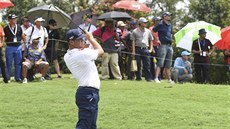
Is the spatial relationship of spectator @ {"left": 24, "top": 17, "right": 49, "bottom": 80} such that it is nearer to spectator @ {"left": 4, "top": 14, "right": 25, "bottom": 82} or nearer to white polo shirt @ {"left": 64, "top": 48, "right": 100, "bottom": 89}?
spectator @ {"left": 4, "top": 14, "right": 25, "bottom": 82}

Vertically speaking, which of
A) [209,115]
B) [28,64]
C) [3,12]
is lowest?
[209,115]

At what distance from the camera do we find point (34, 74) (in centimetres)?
1527

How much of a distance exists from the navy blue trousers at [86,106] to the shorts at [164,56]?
27.0 ft

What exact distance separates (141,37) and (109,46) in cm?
99

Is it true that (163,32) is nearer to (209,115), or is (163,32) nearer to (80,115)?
(209,115)

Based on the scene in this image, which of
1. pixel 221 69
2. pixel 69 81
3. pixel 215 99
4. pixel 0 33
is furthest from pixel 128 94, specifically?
pixel 221 69

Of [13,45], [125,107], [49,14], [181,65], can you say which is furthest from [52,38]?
[125,107]

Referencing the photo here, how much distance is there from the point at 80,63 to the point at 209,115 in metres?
3.63

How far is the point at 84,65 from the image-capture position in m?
7.37

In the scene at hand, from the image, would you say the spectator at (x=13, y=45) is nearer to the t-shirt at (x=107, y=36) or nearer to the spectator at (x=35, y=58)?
the spectator at (x=35, y=58)

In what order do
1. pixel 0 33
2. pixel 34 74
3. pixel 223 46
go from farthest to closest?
pixel 223 46 < pixel 34 74 < pixel 0 33

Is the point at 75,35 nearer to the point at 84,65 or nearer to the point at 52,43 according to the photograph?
the point at 84,65

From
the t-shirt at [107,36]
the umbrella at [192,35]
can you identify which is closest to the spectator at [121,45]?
the t-shirt at [107,36]

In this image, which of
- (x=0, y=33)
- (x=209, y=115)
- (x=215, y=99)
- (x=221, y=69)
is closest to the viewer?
(x=209, y=115)
